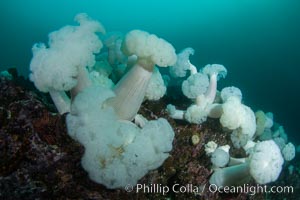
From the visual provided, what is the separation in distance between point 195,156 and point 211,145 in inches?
14.8

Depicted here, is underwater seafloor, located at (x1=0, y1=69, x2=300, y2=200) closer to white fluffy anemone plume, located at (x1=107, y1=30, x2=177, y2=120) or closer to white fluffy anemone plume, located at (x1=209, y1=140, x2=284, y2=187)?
white fluffy anemone plume, located at (x1=107, y1=30, x2=177, y2=120)

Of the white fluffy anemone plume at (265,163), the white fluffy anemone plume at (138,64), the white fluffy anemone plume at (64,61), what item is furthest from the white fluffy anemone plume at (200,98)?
the white fluffy anemone plume at (64,61)

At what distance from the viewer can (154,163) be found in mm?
3973

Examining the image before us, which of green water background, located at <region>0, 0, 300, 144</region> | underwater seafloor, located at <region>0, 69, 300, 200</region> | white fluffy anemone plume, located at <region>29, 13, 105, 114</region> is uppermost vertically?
green water background, located at <region>0, 0, 300, 144</region>

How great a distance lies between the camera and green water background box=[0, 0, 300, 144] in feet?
110

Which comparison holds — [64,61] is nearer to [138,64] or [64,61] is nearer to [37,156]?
[138,64]

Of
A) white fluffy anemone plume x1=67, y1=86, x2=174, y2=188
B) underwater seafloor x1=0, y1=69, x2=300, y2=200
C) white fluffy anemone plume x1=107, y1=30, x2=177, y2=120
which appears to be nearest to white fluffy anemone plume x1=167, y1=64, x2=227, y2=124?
white fluffy anemone plume x1=107, y1=30, x2=177, y2=120

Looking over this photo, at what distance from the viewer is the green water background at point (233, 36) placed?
110 feet

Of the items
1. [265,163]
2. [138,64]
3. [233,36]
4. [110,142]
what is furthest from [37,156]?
[233,36]

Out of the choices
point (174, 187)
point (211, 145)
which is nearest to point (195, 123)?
point (211, 145)

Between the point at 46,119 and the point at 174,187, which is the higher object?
the point at 46,119

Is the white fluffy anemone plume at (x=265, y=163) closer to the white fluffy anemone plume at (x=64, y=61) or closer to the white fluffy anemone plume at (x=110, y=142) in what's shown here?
the white fluffy anemone plume at (x=110, y=142)

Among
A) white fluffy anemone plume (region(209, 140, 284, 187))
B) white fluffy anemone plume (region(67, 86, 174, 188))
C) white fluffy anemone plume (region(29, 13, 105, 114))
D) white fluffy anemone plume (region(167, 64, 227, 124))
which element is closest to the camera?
white fluffy anemone plume (region(67, 86, 174, 188))

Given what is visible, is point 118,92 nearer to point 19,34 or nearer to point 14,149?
point 14,149
